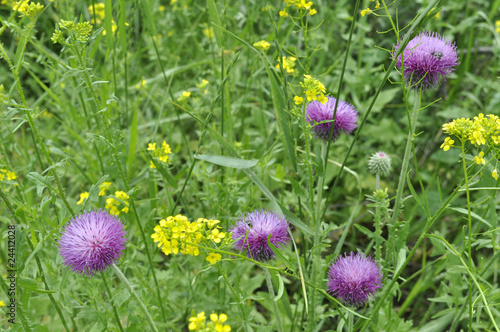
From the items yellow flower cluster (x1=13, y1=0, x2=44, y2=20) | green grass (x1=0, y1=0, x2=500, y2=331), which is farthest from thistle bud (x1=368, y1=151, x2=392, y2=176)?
A: yellow flower cluster (x1=13, y1=0, x2=44, y2=20)

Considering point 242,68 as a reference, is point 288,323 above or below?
below

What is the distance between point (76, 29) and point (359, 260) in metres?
1.18

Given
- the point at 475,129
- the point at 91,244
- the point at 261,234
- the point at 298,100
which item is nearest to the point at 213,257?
the point at 261,234

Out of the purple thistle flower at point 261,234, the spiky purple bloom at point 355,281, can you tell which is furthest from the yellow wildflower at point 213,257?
the spiky purple bloom at point 355,281

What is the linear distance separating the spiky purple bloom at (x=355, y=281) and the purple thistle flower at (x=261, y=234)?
20 centimetres

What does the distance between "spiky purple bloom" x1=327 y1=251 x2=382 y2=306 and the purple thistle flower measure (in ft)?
0.67

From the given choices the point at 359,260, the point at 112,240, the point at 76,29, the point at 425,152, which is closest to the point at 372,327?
the point at 359,260

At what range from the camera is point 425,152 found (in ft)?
9.73

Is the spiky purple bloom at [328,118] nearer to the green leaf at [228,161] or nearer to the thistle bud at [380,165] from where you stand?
the thistle bud at [380,165]

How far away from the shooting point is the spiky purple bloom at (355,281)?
4.48ft

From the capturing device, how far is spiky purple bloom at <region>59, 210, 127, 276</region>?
1297 millimetres

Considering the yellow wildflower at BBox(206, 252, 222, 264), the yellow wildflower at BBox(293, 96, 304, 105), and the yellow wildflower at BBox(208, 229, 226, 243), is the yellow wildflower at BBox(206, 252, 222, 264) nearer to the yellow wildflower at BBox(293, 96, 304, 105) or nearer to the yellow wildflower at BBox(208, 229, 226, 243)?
the yellow wildflower at BBox(208, 229, 226, 243)

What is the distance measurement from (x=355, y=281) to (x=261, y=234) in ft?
1.07

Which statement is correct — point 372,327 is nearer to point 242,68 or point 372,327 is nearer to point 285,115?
point 285,115
